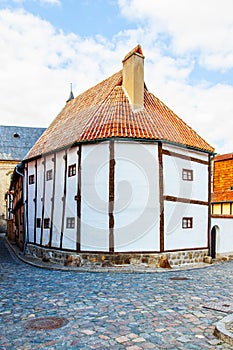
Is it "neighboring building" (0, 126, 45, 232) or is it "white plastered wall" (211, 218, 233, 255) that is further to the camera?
"neighboring building" (0, 126, 45, 232)

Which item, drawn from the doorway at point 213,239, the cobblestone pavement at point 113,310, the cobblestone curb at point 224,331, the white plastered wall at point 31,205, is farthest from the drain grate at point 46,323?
the doorway at point 213,239

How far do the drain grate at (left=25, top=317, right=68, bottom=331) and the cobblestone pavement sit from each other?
18mm

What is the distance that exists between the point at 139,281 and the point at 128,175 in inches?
176

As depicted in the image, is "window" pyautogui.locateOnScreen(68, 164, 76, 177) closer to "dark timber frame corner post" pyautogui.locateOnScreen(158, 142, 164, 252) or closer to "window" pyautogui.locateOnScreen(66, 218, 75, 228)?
"window" pyautogui.locateOnScreen(66, 218, 75, 228)

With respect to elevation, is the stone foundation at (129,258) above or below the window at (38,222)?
below

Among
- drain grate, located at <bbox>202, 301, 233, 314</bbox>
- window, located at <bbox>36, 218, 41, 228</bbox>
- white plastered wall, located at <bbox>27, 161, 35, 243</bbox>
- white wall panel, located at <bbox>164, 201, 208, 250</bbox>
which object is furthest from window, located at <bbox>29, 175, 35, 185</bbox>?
drain grate, located at <bbox>202, 301, 233, 314</bbox>

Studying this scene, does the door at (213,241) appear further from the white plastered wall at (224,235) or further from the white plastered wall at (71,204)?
the white plastered wall at (71,204)

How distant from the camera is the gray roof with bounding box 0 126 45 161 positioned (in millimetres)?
45500

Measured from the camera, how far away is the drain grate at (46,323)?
625cm

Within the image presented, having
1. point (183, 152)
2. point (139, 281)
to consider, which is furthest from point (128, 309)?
point (183, 152)

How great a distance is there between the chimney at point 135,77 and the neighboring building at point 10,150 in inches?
1273

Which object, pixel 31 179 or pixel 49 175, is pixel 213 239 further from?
pixel 31 179

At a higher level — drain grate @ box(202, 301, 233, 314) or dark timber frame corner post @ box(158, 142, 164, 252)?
dark timber frame corner post @ box(158, 142, 164, 252)

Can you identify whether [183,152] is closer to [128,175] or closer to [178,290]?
[128,175]
